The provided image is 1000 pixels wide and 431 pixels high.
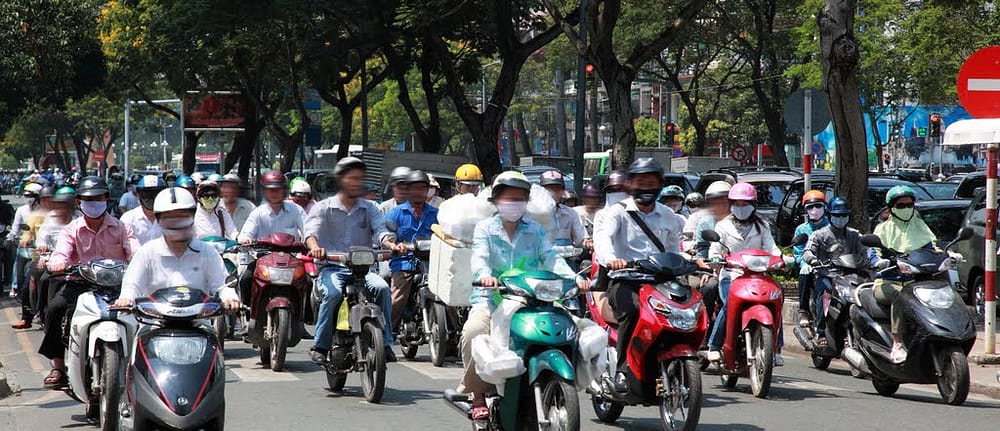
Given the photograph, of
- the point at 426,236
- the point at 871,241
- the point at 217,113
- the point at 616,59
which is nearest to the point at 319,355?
the point at 426,236

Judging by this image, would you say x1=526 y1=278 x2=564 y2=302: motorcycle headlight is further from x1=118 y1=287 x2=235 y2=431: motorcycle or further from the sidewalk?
the sidewalk

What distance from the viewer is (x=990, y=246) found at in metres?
11.9

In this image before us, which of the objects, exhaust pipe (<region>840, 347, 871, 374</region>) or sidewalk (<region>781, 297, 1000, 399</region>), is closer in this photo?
exhaust pipe (<region>840, 347, 871, 374</region>)

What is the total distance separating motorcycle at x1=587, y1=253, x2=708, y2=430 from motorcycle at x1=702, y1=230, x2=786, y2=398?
5.19 feet

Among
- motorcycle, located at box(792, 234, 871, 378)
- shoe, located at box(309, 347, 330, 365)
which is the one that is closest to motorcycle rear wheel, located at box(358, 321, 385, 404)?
shoe, located at box(309, 347, 330, 365)

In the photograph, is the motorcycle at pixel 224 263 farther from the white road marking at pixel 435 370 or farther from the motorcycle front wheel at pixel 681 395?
the motorcycle front wheel at pixel 681 395

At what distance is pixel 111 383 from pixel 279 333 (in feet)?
10.5

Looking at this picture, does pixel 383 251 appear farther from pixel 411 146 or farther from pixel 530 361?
pixel 411 146

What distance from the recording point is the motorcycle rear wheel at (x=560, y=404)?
6.64 meters

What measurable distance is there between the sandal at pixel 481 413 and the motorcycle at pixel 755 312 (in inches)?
118

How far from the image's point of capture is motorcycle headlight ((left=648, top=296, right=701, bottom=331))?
809cm

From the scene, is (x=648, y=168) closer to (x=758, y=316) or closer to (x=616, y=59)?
(x=758, y=316)

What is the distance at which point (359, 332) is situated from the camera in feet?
31.9

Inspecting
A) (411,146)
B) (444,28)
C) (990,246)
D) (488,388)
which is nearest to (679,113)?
(411,146)
